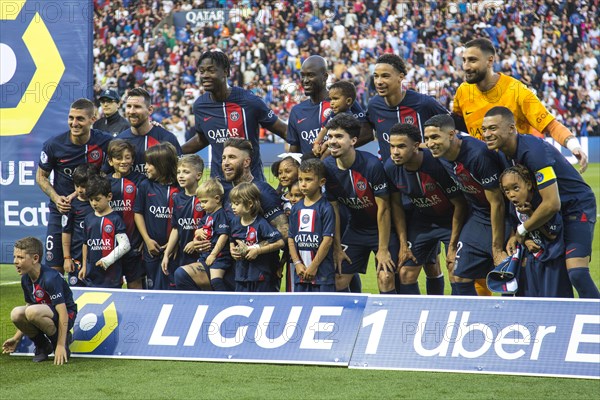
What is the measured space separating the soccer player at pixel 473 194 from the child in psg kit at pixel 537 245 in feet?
0.52

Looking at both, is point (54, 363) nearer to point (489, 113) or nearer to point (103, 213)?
point (103, 213)

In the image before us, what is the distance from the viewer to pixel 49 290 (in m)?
6.25

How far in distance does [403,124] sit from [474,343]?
5.77ft

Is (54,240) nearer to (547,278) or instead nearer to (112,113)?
(112,113)

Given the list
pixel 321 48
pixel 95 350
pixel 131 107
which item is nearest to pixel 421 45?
pixel 321 48

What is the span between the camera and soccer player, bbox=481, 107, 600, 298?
5.86 meters

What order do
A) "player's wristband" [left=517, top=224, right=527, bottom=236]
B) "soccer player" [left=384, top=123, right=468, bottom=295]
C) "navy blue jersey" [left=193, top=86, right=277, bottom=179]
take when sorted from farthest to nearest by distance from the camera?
"navy blue jersey" [left=193, top=86, right=277, bottom=179] < "soccer player" [left=384, top=123, right=468, bottom=295] < "player's wristband" [left=517, top=224, right=527, bottom=236]

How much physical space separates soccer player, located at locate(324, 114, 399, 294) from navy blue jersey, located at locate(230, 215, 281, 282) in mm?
538

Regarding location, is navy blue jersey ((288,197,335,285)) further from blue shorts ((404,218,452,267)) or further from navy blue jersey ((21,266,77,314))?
navy blue jersey ((21,266,77,314))

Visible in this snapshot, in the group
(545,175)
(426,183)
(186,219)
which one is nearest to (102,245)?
(186,219)

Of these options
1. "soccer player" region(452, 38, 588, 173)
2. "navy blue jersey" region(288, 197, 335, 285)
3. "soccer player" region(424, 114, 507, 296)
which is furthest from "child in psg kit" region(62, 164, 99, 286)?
"soccer player" region(452, 38, 588, 173)

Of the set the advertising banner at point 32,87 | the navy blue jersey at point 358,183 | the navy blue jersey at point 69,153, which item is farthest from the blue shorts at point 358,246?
the advertising banner at point 32,87

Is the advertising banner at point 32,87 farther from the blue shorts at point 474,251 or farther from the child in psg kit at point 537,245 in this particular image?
the child in psg kit at point 537,245

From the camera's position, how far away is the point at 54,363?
20.2 ft
